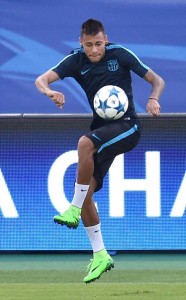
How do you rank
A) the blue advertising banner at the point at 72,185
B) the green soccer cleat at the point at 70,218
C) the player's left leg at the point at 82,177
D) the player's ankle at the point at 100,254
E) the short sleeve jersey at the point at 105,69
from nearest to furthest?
the green soccer cleat at the point at 70,218 < the player's left leg at the point at 82,177 < the short sleeve jersey at the point at 105,69 < the player's ankle at the point at 100,254 < the blue advertising banner at the point at 72,185

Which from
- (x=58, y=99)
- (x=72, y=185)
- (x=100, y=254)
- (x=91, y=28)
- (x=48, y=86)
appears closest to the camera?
(x=58, y=99)

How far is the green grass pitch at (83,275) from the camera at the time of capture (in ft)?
31.6

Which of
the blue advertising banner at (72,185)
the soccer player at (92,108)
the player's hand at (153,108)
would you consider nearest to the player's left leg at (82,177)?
the soccer player at (92,108)

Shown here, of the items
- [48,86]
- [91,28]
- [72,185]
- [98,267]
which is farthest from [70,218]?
[72,185]

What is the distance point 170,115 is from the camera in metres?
13.6

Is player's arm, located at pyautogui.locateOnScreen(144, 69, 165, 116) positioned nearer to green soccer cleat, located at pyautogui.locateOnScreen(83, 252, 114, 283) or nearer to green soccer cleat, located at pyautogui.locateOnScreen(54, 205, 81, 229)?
green soccer cleat, located at pyautogui.locateOnScreen(54, 205, 81, 229)

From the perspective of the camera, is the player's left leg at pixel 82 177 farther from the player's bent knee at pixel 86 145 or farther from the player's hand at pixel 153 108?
the player's hand at pixel 153 108

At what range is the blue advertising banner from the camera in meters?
13.7

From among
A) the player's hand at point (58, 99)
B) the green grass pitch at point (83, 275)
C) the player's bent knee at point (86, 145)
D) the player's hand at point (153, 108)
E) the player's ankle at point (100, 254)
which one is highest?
the player's hand at point (58, 99)

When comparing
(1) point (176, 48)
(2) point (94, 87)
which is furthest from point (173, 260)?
(2) point (94, 87)

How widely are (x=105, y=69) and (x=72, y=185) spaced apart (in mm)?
4129

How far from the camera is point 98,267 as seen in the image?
9773 millimetres

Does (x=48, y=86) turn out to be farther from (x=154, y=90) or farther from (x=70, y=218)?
Result: (x=70, y=218)

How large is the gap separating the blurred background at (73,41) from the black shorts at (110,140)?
4.32 meters
